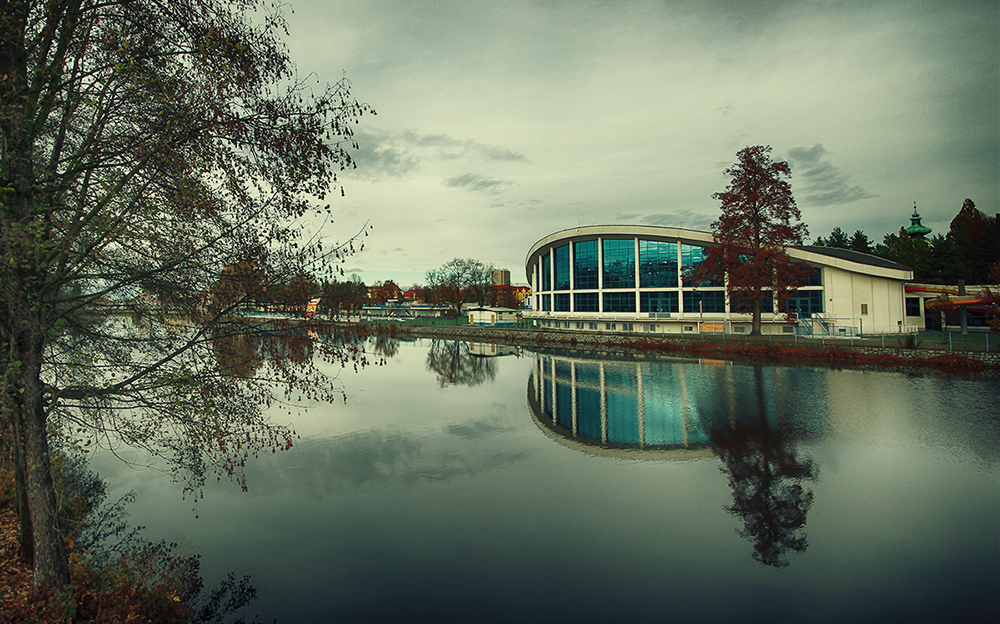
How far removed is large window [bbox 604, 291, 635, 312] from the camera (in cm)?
5347

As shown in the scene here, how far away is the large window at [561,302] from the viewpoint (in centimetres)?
6109

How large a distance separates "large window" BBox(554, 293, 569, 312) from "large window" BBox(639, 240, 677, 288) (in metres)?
10.9

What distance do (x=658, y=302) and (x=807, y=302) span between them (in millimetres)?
13277

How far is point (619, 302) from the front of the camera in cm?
5444

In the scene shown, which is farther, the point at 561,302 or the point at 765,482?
the point at 561,302

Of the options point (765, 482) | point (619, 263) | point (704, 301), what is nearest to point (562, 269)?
point (619, 263)

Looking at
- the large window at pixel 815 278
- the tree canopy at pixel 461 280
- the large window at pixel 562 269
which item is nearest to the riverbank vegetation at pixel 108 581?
the large window at pixel 815 278

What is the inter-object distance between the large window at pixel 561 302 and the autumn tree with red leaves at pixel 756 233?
946 inches

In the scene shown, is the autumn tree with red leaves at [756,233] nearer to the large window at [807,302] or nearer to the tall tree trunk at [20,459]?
the large window at [807,302]

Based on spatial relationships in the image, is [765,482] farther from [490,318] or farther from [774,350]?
[490,318]

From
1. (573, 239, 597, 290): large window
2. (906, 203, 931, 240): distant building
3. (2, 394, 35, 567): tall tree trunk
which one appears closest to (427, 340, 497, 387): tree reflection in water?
(573, 239, 597, 290): large window

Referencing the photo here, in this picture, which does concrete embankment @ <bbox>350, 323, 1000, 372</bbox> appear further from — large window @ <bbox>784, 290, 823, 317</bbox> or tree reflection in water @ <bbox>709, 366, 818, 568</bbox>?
tree reflection in water @ <bbox>709, 366, 818, 568</bbox>

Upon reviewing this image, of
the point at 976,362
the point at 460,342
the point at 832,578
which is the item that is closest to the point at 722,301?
the point at 976,362

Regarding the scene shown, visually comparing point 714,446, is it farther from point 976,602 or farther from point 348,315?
point 348,315
